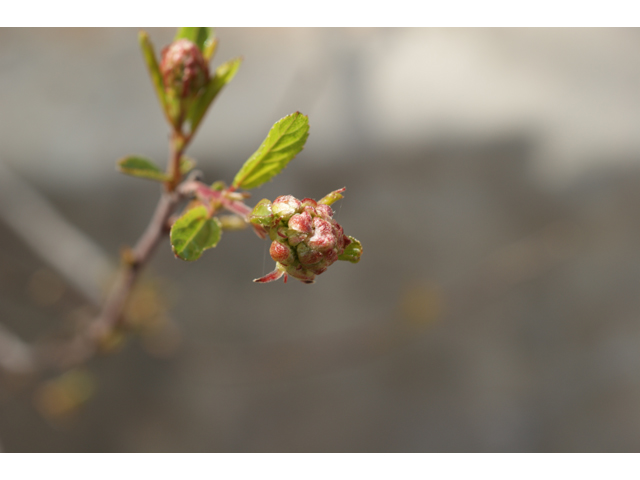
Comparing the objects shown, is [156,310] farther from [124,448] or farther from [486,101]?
[486,101]

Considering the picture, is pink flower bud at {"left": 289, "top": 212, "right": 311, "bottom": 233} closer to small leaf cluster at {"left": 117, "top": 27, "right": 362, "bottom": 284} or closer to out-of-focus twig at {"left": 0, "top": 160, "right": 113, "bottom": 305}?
small leaf cluster at {"left": 117, "top": 27, "right": 362, "bottom": 284}

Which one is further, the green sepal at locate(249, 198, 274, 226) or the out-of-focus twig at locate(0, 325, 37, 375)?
the out-of-focus twig at locate(0, 325, 37, 375)

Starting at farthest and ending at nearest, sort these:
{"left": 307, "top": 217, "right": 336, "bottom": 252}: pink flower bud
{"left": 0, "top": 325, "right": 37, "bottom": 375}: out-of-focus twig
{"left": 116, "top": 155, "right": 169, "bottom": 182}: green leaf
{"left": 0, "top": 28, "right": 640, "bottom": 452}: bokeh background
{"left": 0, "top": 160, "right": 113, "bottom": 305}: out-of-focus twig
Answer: {"left": 0, "top": 28, "right": 640, "bottom": 452}: bokeh background → {"left": 0, "top": 160, "right": 113, "bottom": 305}: out-of-focus twig → {"left": 0, "top": 325, "right": 37, "bottom": 375}: out-of-focus twig → {"left": 116, "top": 155, "right": 169, "bottom": 182}: green leaf → {"left": 307, "top": 217, "right": 336, "bottom": 252}: pink flower bud

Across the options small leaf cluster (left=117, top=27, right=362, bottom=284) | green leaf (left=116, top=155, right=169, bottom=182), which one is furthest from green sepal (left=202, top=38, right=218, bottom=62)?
green leaf (left=116, top=155, right=169, bottom=182)

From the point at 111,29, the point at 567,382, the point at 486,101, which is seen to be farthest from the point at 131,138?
the point at 567,382

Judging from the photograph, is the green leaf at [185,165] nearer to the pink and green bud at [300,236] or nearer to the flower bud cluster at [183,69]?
the flower bud cluster at [183,69]

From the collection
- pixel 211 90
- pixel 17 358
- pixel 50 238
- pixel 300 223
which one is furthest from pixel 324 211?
pixel 50 238

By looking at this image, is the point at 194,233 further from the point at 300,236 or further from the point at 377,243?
the point at 377,243
